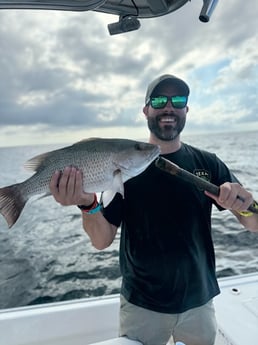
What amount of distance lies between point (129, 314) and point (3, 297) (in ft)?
7.39

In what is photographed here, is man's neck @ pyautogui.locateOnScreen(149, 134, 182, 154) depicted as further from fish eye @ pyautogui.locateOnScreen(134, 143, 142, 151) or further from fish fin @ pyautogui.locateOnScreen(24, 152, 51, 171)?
fish fin @ pyautogui.locateOnScreen(24, 152, 51, 171)

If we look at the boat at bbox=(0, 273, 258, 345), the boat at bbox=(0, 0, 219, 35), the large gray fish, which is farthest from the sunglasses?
the boat at bbox=(0, 273, 258, 345)

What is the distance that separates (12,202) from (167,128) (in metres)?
0.92

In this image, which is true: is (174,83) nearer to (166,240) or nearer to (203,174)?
(203,174)

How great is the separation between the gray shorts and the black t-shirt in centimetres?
6

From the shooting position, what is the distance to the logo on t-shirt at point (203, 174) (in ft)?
5.70

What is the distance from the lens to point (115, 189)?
151cm

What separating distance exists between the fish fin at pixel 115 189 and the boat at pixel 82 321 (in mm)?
1135

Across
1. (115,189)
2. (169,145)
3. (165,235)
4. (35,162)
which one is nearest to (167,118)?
(169,145)

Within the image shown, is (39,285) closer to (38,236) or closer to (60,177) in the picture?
(38,236)

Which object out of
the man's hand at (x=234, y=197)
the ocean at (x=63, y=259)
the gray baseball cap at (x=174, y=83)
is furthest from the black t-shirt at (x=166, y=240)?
the ocean at (x=63, y=259)

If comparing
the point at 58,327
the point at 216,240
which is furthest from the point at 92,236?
the point at 216,240

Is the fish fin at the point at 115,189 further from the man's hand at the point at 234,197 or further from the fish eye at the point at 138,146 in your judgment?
the man's hand at the point at 234,197

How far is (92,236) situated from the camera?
1756 mm
